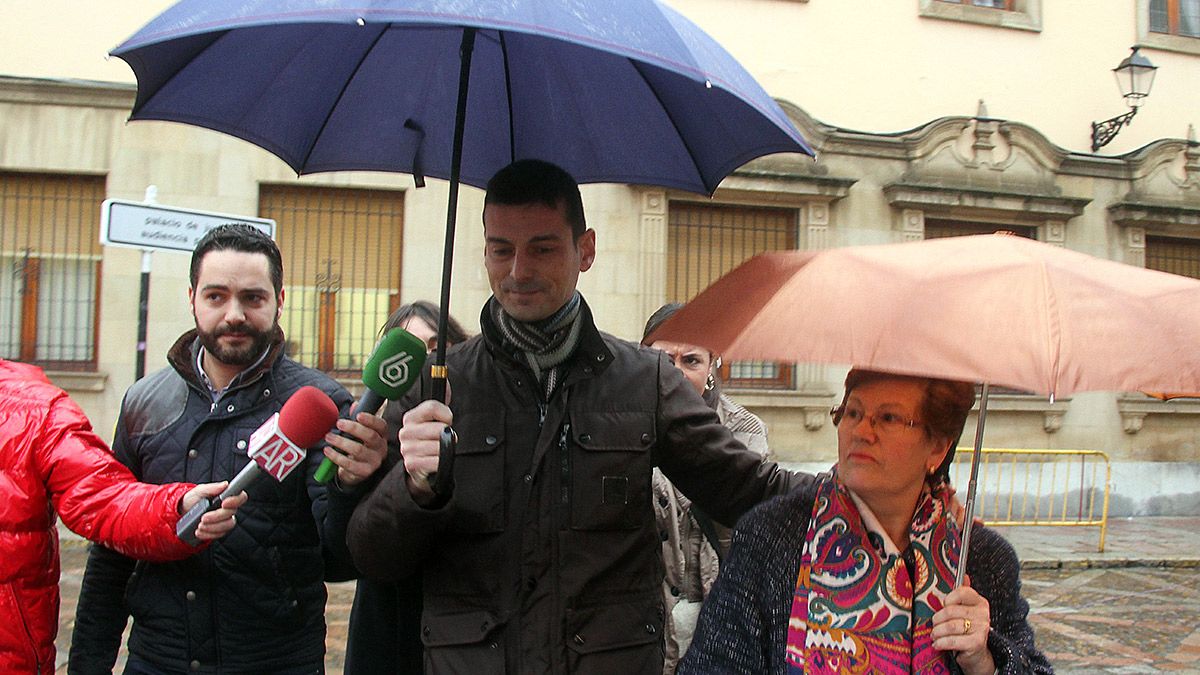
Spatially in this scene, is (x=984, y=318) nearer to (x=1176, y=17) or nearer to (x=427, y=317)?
(x=427, y=317)

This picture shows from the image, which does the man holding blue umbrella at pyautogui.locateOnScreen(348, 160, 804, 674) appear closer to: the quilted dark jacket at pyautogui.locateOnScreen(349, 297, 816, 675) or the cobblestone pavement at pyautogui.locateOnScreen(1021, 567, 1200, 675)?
the quilted dark jacket at pyautogui.locateOnScreen(349, 297, 816, 675)

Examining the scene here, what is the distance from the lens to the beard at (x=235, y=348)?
2.61 meters

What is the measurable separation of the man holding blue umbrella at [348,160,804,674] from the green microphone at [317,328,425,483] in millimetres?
177

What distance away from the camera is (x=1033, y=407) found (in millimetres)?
11953

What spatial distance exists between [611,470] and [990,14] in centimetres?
1204

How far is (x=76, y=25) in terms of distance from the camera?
10102 millimetres

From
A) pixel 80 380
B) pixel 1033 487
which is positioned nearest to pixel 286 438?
pixel 80 380

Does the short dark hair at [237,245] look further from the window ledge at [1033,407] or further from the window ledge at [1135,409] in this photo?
the window ledge at [1135,409]

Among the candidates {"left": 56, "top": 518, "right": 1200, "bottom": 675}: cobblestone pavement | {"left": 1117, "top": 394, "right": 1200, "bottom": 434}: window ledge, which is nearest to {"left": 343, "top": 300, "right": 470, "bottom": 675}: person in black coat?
{"left": 56, "top": 518, "right": 1200, "bottom": 675}: cobblestone pavement

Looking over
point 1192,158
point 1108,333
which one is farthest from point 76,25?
point 1192,158

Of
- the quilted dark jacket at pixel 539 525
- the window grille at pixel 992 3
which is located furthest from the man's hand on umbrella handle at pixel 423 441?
the window grille at pixel 992 3

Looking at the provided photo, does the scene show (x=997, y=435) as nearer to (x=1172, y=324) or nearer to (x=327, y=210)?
(x=327, y=210)

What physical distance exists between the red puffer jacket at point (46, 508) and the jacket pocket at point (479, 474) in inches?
27.7

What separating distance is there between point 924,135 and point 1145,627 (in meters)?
6.45
